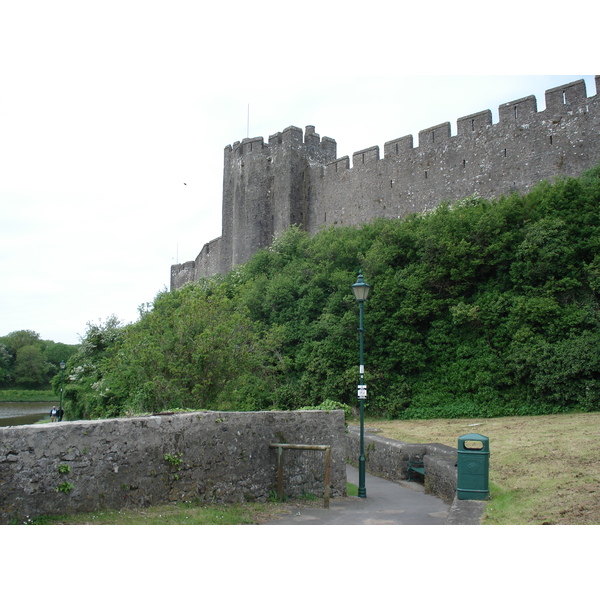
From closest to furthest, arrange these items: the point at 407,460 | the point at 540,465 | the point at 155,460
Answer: the point at 155,460
the point at 540,465
the point at 407,460

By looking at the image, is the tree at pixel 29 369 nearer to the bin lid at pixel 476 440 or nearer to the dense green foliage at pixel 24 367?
the dense green foliage at pixel 24 367

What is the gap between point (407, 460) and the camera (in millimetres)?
12203

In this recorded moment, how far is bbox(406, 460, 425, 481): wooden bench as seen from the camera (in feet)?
38.4

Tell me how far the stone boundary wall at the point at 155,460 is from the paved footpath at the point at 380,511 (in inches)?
21.8

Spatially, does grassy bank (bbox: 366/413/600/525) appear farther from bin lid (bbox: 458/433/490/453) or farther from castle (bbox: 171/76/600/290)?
castle (bbox: 171/76/600/290)

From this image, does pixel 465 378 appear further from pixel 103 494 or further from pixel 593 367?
pixel 103 494

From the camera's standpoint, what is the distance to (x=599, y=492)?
6473 millimetres

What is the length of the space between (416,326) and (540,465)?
461 inches

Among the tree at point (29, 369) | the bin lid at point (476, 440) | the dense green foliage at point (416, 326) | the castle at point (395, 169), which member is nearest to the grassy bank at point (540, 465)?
the bin lid at point (476, 440)

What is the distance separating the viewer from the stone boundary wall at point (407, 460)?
9748 mm

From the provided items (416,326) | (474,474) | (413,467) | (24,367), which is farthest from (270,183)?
(24,367)

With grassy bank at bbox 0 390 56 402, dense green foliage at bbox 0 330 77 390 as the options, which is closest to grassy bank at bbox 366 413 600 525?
grassy bank at bbox 0 390 56 402

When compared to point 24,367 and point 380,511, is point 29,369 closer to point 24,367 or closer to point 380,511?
point 24,367

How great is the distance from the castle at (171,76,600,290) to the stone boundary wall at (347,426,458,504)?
498 inches
